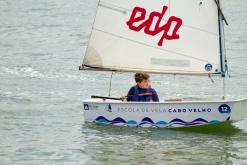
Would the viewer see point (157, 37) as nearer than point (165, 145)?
No

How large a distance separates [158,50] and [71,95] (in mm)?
8192

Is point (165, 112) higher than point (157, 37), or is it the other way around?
point (157, 37)

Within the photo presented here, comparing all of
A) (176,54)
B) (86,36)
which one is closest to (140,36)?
(176,54)

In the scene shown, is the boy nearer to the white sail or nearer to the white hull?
the white hull

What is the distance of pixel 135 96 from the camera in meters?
27.5

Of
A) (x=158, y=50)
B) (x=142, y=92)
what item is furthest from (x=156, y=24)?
(x=142, y=92)

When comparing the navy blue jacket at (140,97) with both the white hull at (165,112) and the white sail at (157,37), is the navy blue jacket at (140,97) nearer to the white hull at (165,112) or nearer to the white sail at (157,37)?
the white hull at (165,112)

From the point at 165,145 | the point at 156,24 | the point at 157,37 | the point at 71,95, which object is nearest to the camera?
the point at 165,145

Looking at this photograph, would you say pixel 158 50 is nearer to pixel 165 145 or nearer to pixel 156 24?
pixel 156 24

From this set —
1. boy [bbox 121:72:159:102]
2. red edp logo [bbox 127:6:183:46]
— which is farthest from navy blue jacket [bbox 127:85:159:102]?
red edp logo [bbox 127:6:183:46]

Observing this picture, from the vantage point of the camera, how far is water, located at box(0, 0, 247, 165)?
24.8 meters

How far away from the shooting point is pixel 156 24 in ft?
92.9

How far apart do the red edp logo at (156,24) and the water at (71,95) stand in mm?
3409

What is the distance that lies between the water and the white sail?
2.31 m
